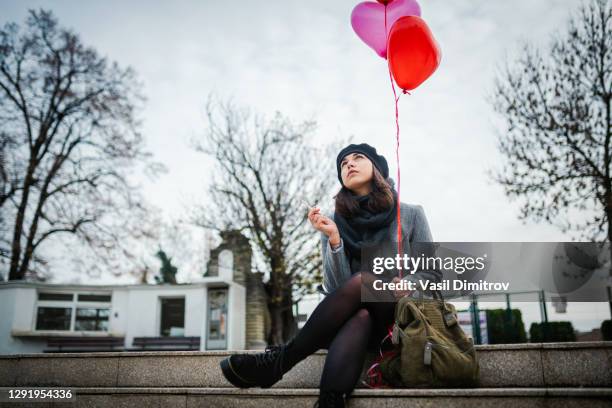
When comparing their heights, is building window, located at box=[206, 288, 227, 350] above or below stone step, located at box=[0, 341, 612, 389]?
above

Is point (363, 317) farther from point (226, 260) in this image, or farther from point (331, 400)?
point (226, 260)

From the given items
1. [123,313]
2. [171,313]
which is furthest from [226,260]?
[123,313]

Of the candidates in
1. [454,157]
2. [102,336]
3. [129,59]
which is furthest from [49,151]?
[454,157]

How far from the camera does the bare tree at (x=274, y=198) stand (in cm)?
1480

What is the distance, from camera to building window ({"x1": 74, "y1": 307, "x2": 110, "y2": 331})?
18484 mm

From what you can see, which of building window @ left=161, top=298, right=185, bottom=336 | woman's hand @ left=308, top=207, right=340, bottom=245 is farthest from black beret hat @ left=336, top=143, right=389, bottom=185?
building window @ left=161, top=298, right=185, bottom=336

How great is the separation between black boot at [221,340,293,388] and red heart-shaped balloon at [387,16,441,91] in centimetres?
215

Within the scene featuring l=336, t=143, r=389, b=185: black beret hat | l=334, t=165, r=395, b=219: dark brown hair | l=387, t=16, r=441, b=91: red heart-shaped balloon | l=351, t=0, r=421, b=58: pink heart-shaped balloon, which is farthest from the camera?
l=351, t=0, r=421, b=58: pink heart-shaped balloon

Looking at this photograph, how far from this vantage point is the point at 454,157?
10.2m

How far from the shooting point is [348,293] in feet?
7.95

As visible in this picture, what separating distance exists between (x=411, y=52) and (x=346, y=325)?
2.06 metres

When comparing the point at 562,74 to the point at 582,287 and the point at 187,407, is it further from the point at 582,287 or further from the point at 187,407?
the point at 187,407

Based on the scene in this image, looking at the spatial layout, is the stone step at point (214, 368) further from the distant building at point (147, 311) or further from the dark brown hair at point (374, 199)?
the distant building at point (147, 311)

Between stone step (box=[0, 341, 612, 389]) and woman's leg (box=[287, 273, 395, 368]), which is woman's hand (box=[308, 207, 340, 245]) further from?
stone step (box=[0, 341, 612, 389])
